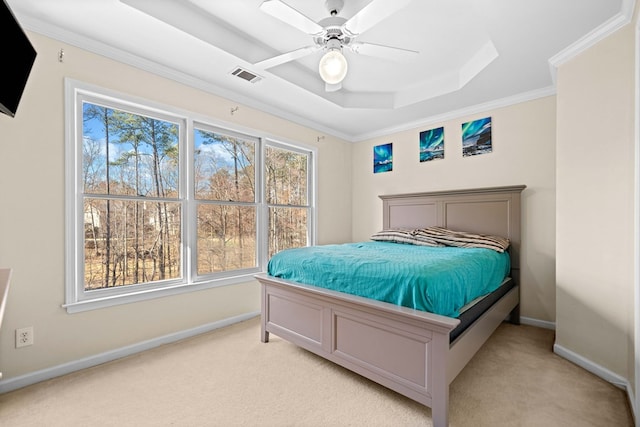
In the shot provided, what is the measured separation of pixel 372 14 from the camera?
1.74m

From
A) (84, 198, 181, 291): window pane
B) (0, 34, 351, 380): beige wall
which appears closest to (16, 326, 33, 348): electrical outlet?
(0, 34, 351, 380): beige wall

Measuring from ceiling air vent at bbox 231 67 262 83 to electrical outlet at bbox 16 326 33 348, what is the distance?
2493mm

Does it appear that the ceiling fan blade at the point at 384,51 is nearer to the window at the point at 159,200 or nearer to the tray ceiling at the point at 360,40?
the tray ceiling at the point at 360,40

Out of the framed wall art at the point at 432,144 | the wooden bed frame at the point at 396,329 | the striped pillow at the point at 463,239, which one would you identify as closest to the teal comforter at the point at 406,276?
the wooden bed frame at the point at 396,329

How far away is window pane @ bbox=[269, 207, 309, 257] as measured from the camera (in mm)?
3711

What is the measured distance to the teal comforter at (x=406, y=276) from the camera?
5.56ft

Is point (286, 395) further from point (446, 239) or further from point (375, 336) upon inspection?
point (446, 239)

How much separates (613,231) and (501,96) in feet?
6.02

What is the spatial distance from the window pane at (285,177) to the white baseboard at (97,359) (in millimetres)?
1594

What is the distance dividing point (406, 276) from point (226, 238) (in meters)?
2.12

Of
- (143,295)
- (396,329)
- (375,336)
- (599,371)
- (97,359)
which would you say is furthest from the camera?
(143,295)

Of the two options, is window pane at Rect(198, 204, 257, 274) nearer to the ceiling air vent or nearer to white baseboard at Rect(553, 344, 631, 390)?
the ceiling air vent

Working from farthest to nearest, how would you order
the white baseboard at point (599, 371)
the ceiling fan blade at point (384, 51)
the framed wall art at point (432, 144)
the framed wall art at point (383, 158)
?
the framed wall art at point (383, 158), the framed wall art at point (432, 144), the ceiling fan blade at point (384, 51), the white baseboard at point (599, 371)

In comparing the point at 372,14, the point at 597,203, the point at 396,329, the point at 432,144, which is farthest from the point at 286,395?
the point at 432,144
